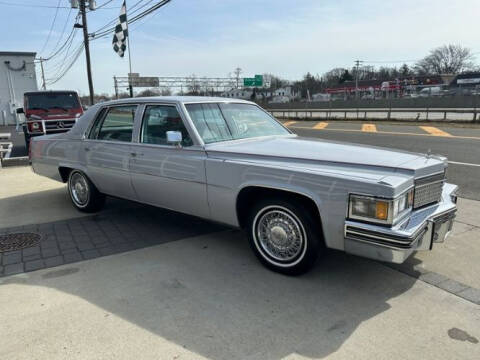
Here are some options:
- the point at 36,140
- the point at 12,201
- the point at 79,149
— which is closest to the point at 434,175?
the point at 79,149

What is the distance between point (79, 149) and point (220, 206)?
2.74 metres

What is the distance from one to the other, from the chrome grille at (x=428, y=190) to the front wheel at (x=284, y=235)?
0.84 meters

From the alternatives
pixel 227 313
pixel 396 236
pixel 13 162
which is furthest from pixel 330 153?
pixel 13 162

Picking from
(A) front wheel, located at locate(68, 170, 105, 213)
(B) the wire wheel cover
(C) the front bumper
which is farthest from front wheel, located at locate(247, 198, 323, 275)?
(A) front wheel, located at locate(68, 170, 105, 213)

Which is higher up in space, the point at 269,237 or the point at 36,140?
the point at 36,140

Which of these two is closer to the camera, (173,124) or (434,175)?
(434,175)

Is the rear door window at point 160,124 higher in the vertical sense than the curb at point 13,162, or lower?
higher

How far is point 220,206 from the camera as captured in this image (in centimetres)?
389

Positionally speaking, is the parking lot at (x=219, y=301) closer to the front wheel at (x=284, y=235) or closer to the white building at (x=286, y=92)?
the front wheel at (x=284, y=235)

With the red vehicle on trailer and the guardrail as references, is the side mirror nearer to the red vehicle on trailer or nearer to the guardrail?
the red vehicle on trailer

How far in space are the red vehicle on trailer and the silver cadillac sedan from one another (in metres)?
8.53

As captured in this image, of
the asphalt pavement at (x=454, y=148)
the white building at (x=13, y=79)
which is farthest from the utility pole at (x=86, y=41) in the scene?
the asphalt pavement at (x=454, y=148)

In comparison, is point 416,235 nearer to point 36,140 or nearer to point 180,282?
point 180,282

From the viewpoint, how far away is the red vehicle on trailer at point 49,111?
12820 millimetres
